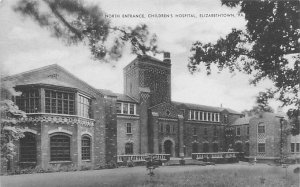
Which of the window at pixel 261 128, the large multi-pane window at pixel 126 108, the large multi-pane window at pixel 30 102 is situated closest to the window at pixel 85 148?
the large multi-pane window at pixel 30 102

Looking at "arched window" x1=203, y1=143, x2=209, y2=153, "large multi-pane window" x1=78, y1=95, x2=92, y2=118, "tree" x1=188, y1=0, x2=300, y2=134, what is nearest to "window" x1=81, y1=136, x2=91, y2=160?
"large multi-pane window" x1=78, y1=95, x2=92, y2=118

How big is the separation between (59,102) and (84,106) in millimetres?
2345

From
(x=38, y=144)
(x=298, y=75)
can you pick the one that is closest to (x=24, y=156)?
(x=38, y=144)

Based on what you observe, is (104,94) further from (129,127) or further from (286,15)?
(286,15)

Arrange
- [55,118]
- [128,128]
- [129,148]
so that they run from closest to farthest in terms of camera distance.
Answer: [55,118]
[129,148]
[128,128]

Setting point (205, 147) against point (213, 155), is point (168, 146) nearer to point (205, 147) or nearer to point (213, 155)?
point (213, 155)

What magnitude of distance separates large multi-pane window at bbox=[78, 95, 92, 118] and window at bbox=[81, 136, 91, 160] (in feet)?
4.53

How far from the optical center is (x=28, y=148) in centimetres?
1523

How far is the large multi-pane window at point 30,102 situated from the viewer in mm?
15164

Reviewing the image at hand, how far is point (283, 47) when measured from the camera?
8.52 m

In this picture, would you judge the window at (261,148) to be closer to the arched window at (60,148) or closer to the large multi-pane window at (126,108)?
the large multi-pane window at (126,108)

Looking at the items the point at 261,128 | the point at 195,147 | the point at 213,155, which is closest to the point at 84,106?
the point at 213,155

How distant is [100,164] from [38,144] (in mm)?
5024

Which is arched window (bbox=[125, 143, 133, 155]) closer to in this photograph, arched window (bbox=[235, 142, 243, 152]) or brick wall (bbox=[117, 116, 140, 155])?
brick wall (bbox=[117, 116, 140, 155])
